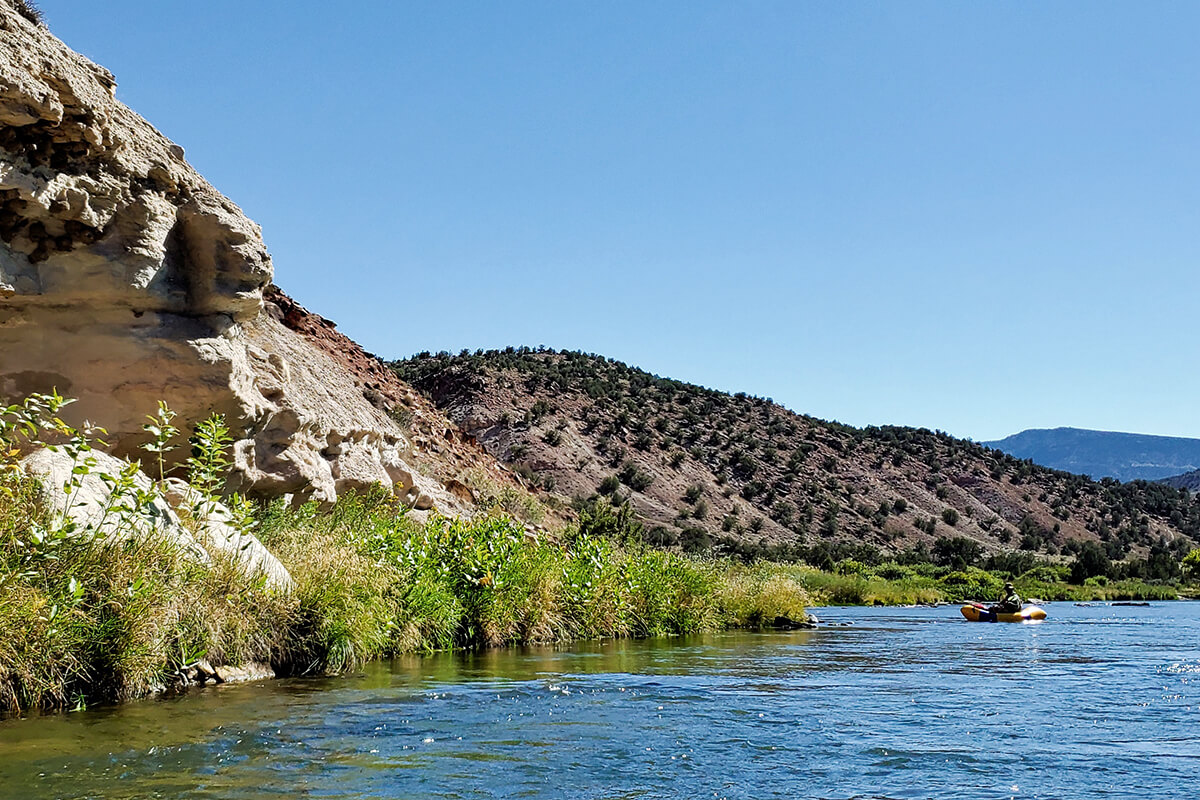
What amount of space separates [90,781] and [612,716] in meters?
4.70

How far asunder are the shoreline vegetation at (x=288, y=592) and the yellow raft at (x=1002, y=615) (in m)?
7.79

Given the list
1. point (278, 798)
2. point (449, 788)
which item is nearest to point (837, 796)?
point (449, 788)

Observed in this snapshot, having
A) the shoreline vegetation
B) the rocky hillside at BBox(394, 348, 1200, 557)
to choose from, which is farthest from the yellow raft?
the rocky hillside at BBox(394, 348, 1200, 557)

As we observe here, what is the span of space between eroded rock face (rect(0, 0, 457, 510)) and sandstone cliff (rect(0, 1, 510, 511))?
2 cm

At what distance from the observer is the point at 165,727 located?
855 cm

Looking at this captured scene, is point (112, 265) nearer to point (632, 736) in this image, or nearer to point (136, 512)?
point (136, 512)

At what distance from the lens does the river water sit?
7035 mm

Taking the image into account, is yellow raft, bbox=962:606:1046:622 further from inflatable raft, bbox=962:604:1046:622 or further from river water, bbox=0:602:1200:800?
river water, bbox=0:602:1200:800

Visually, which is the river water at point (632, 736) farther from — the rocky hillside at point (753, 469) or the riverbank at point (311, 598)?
the rocky hillside at point (753, 469)

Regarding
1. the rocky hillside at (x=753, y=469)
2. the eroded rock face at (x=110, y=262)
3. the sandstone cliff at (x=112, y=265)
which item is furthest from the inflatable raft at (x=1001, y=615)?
the eroded rock face at (x=110, y=262)

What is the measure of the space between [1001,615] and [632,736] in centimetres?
2504

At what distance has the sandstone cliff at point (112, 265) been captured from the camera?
41.1 ft

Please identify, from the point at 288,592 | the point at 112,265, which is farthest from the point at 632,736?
the point at 112,265

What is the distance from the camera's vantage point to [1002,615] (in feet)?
102
